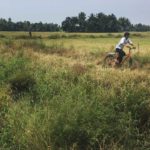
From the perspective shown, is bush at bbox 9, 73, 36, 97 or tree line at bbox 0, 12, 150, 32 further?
tree line at bbox 0, 12, 150, 32

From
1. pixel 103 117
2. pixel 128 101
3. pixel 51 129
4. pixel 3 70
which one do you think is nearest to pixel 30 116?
pixel 51 129

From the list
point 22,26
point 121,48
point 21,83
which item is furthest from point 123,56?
point 22,26

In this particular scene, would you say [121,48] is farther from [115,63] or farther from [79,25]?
[79,25]

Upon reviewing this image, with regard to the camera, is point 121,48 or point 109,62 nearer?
point 121,48

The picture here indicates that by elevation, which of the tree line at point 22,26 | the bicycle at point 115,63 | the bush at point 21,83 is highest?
the bush at point 21,83

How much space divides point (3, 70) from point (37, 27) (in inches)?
3826

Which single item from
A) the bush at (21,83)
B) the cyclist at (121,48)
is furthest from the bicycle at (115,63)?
the bush at (21,83)

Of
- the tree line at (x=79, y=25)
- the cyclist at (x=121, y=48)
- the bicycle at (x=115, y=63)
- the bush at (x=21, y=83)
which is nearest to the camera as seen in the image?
the bush at (x=21, y=83)

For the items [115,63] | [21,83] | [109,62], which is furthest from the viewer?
[109,62]

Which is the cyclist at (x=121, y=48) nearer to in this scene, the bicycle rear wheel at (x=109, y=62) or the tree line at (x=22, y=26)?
the bicycle rear wheel at (x=109, y=62)

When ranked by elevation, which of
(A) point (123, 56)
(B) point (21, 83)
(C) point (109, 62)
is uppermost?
(B) point (21, 83)

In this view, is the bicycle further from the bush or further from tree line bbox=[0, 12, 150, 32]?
tree line bbox=[0, 12, 150, 32]

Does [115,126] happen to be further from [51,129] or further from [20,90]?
[20,90]

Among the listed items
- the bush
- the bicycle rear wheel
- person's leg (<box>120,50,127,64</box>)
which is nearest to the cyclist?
person's leg (<box>120,50,127,64</box>)
